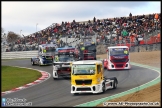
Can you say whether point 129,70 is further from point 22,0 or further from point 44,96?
point 22,0

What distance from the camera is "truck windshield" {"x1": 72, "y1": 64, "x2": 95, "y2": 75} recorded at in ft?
58.0

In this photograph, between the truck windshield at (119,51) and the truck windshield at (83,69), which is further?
the truck windshield at (119,51)

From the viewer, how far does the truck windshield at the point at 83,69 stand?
1769cm

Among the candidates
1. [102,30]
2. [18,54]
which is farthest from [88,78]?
[18,54]

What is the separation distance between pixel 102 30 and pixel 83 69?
29455mm

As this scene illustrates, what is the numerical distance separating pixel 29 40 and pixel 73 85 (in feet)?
114

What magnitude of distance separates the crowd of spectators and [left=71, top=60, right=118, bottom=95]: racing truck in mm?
23981

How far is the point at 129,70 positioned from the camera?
2906cm

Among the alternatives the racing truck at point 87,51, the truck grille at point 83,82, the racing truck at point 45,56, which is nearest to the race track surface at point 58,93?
the truck grille at point 83,82

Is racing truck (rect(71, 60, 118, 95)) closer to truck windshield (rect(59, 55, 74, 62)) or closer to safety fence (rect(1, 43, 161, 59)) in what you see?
truck windshield (rect(59, 55, 74, 62))

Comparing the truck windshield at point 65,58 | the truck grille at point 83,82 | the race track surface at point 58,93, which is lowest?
the race track surface at point 58,93

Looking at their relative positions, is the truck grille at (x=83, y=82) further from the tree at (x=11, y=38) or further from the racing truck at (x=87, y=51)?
the tree at (x=11, y=38)

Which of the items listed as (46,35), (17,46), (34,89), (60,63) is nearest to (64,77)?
(60,63)

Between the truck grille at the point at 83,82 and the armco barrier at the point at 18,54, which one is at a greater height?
the armco barrier at the point at 18,54
